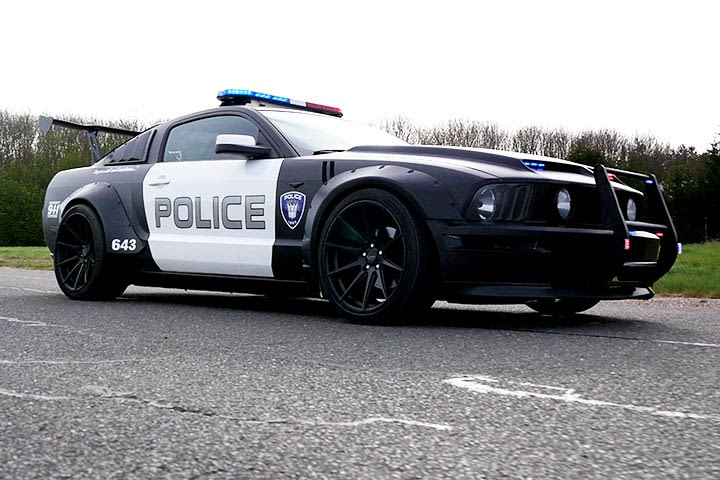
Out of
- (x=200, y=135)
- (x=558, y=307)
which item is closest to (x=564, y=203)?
(x=558, y=307)

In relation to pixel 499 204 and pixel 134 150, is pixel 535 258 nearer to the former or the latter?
pixel 499 204

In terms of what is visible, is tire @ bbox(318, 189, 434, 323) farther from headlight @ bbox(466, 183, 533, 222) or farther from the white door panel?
the white door panel

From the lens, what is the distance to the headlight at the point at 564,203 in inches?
208

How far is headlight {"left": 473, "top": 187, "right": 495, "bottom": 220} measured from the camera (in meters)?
5.18

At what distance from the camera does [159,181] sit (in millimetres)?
7059

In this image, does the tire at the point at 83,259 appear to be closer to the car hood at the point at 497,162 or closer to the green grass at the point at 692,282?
the car hood at the point at 497,162

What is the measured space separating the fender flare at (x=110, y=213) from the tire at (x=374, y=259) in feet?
6.76

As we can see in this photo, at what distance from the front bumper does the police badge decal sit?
1110 mm

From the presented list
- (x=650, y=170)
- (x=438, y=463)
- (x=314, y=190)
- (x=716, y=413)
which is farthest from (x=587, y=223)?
(x=650, y=170)

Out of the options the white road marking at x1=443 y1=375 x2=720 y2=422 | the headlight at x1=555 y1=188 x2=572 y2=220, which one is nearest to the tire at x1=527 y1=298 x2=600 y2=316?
the headlight at x1=555 y1=188 x2=572 y2=220

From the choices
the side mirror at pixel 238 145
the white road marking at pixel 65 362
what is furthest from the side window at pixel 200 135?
the white road marking at pixel 65 362

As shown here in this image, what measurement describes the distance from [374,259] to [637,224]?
1.60 m

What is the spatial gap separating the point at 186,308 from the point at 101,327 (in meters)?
1.41

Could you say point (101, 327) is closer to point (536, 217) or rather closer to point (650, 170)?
point (536, 217)
